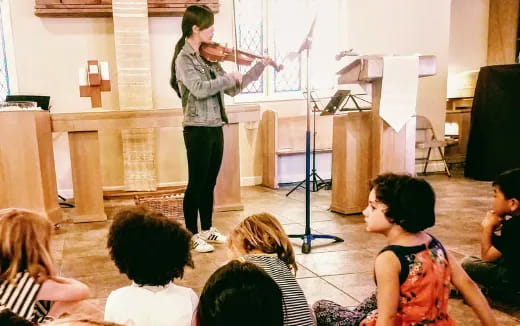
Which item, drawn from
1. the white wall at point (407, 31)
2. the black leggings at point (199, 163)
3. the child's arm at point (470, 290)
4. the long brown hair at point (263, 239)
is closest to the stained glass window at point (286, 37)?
the white wall at point (407, 31)

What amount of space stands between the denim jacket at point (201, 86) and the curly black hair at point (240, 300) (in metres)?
2.14

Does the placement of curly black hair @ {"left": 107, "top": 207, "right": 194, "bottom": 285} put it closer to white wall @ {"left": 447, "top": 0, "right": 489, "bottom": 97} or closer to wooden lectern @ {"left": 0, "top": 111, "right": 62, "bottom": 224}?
wooden lectern @ {"left": 0, "top": 111, "right": 62, "bottom": 224}

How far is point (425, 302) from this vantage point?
4.68 feet

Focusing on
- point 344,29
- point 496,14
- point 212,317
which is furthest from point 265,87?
point 212,317

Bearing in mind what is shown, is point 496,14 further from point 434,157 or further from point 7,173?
point 7,173

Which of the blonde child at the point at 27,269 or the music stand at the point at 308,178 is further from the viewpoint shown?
the music stand at the point at 308,178

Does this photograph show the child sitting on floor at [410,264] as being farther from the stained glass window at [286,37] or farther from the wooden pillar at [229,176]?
the stained glass window at [286,37]

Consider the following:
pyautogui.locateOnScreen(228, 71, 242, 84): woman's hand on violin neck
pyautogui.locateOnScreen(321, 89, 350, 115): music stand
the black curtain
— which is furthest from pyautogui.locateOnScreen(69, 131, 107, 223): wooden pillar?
the black curtain

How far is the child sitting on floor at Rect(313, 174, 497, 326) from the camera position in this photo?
140 centimetres

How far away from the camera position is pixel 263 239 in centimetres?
156

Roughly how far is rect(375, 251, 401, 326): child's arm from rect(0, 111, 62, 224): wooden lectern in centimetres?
309

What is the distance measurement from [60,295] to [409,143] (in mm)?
3064

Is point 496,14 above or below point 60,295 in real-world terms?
above

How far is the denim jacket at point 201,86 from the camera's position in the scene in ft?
9.61
